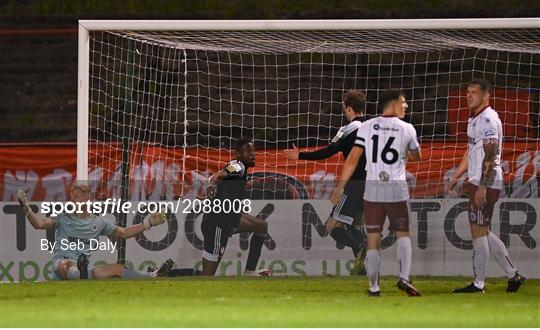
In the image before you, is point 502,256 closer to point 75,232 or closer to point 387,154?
point 387,154

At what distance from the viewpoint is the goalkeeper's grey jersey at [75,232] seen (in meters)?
11.4

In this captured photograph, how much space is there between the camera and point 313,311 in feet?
27.9

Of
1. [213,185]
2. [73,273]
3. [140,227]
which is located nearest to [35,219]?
[73,273]

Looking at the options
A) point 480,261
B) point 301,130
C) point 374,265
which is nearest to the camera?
point 374,265

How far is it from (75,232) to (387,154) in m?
3.34

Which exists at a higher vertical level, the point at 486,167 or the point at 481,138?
the point at 481,138

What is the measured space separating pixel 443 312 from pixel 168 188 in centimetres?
503

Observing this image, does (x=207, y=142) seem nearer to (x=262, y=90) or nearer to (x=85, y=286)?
(x=262, y=90)

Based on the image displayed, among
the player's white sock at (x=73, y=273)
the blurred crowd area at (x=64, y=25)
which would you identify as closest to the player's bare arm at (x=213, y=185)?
the player's white sock at (x=73, y=273)

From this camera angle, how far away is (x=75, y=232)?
451 inches

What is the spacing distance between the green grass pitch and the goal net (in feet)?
1.56

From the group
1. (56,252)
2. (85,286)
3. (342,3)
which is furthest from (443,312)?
(342,3)

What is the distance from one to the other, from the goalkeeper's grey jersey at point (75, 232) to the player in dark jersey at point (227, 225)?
3.09ft

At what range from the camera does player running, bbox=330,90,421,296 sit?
380 inches
